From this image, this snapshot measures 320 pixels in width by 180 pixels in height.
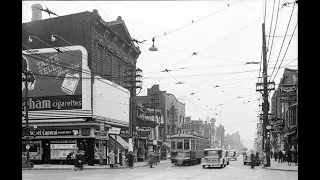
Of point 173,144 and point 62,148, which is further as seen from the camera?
point 173,144

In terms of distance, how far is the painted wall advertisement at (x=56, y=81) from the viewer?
118ft

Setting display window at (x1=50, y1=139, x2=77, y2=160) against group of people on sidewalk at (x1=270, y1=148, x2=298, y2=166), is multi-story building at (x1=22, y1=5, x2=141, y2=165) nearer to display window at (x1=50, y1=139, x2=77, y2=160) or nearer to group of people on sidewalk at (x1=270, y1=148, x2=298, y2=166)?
display window at (x1=50, y1=139, x2=77, y2=160)

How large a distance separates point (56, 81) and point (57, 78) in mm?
308

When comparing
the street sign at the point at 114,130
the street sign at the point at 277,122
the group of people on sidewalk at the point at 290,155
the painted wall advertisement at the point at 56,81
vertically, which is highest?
the painted wall advertisement at the point at 56,81

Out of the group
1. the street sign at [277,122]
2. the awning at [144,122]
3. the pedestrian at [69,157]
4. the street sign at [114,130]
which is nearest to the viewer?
the street sign at [277,122]

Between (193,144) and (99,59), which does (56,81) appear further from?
(193,144)

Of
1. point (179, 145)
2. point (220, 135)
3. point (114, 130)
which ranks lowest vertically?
point (220, 135)

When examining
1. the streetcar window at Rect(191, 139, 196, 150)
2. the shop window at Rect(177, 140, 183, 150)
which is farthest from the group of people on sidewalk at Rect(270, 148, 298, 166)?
the shop window at Rect(177, 140, 183, 150)

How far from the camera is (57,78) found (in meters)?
36.6

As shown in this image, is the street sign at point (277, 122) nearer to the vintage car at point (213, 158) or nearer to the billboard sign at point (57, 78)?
the vintage car at point (213, 158)

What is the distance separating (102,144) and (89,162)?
2.77 metres

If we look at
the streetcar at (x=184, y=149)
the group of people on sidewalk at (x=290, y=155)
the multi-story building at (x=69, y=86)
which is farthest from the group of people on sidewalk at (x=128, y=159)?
the group of people on sidewalk at (x=290, y=155)

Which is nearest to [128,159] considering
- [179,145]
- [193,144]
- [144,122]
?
[179,145]
